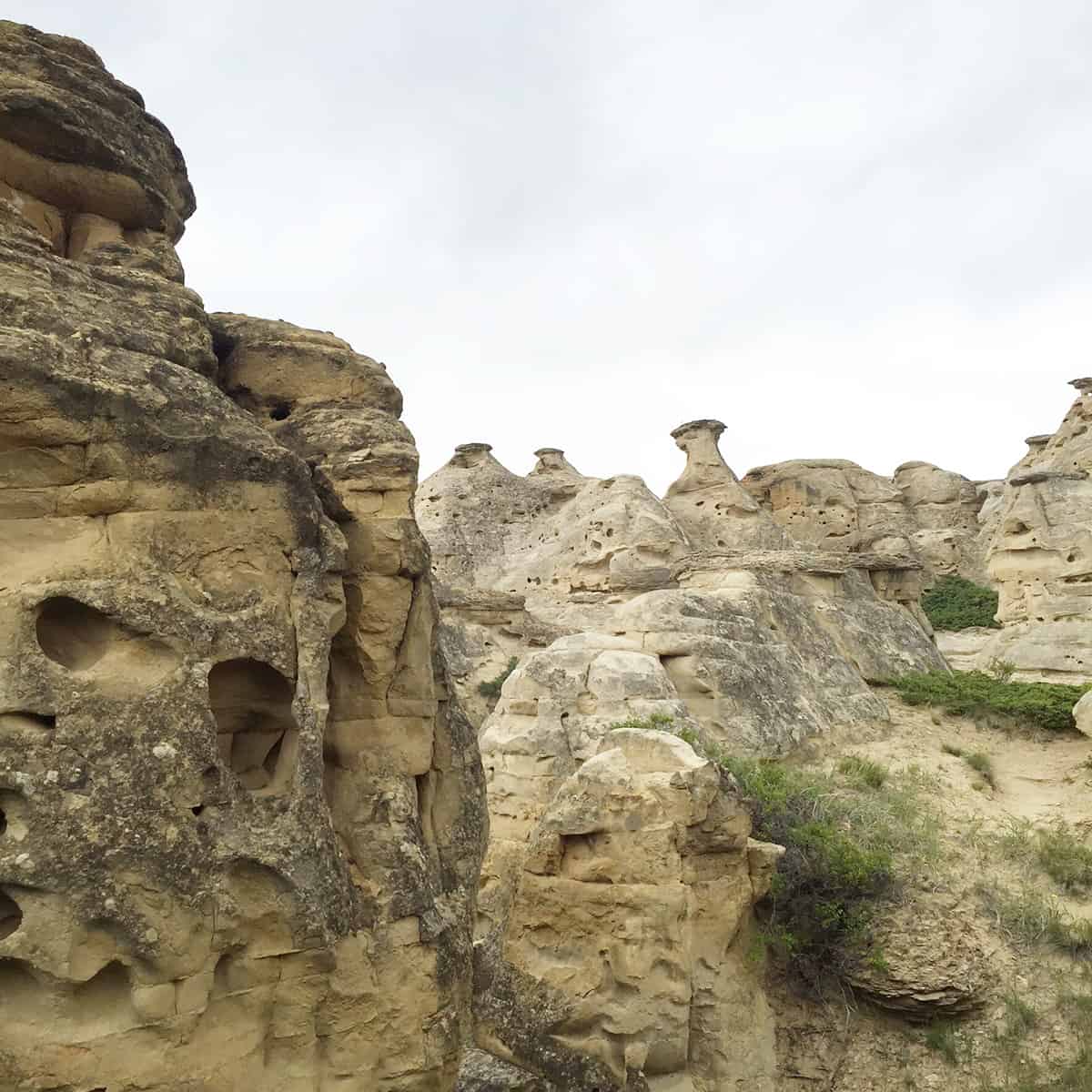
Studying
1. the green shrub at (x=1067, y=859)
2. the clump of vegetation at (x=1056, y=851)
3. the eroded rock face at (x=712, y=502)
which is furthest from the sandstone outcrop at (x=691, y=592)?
the green shrub at (x=1067, y=859)

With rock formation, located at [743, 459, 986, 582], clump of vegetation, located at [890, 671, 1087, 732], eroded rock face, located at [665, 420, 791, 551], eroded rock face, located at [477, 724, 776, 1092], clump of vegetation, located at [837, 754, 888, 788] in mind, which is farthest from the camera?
rock formation, located at [743, 459, 986, 582]

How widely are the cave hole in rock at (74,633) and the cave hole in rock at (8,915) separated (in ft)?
3.06

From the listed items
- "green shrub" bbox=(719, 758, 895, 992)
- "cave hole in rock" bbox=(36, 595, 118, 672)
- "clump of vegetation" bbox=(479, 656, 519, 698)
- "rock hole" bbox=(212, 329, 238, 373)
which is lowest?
"green shrub" bbox=(719, 758, 895, 992)

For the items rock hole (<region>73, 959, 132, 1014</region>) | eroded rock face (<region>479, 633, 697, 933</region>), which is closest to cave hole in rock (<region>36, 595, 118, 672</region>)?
rock hole (<region>73, 959, 132, 1014</region>)

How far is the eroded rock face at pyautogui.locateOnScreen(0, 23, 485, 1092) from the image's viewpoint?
382cm

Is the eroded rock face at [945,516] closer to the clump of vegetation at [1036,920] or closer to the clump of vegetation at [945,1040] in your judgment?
the clump of vegetation at [1036,920]

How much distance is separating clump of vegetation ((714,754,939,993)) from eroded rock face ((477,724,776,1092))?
1.57ft

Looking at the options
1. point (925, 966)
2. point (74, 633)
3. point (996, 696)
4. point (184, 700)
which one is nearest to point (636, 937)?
point (925, 966)

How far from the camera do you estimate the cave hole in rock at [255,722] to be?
4.60 metres

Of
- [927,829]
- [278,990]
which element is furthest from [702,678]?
[278,990]

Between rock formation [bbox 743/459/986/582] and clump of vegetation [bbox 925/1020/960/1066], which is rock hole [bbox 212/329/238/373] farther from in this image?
rock formation [bbox 743/459/986/582]

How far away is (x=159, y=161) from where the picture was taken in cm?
626

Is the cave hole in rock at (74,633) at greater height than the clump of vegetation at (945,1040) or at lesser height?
greater

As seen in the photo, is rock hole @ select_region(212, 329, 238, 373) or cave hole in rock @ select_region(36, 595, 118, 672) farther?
rock hole @ select_region(212, 329, 238, 373)
